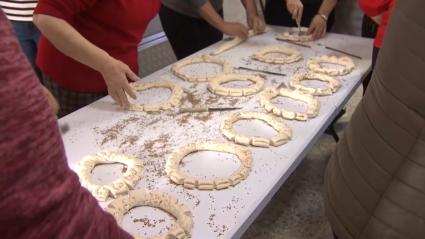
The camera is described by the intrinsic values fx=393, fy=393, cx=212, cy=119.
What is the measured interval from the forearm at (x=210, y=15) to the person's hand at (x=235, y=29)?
0.03m

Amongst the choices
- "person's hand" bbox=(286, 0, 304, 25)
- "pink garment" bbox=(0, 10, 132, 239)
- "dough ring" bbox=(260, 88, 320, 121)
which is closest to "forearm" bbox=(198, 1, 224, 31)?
"person's hand" bbox=(286, 0, 304, 25)

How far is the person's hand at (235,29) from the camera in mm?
1924

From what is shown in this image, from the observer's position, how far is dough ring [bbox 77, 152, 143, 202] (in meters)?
0.93

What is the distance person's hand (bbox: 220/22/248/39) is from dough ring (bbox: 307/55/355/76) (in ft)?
1.27

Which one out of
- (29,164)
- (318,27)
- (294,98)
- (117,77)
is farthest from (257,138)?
(318,27)

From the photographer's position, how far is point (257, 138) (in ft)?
3.70

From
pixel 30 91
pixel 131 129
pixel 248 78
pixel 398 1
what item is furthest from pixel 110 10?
pixel 30 91

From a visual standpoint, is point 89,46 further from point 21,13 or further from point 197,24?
point 197,24

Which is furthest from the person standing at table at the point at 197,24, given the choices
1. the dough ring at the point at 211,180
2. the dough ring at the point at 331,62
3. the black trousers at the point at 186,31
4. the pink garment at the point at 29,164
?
the pink garment at the point at 29,164

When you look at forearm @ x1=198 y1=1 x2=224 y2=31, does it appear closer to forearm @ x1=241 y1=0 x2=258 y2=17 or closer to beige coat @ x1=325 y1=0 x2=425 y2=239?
forearm @ x1=241 y1=0 x2=258 y2=17

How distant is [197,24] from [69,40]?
3.38 ft

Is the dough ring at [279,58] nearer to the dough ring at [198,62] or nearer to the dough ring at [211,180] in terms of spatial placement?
the dough ring at [198,62]

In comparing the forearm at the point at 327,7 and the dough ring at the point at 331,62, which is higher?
the forearm at the point at 327,7

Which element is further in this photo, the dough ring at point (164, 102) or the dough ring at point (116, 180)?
the dough ring at point (164, 102)
